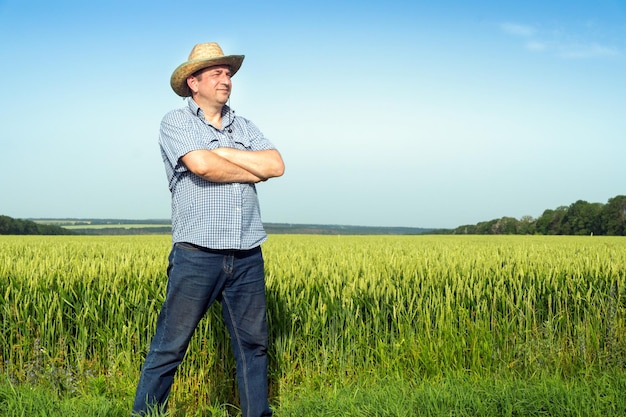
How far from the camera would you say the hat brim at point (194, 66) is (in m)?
3.59

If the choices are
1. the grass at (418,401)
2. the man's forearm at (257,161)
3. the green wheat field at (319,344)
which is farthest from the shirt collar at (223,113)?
the grass at (418,401)

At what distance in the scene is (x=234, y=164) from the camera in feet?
11.4

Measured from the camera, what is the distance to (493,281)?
5984 mm

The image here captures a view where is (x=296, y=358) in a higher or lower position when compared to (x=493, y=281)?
lower

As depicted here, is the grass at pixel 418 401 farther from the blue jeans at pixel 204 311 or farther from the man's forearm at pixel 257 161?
the man's forearm at pixel 257 161

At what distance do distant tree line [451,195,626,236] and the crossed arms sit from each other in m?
50.1

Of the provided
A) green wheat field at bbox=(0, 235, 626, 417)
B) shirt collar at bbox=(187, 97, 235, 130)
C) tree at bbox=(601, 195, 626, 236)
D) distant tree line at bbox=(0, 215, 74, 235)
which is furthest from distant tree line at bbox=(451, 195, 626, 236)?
shirt collar at bbox=(187, 97, 235, 130)

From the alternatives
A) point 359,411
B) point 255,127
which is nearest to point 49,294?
point 255,127

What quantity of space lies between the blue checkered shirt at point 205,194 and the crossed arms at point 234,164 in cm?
7

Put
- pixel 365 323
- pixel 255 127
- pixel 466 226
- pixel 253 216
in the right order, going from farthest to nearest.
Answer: pixel 466 226, pixel 365 323, pixel 255 127, pixel 253 216

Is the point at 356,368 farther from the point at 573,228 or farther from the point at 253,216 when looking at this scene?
the point at 573,228

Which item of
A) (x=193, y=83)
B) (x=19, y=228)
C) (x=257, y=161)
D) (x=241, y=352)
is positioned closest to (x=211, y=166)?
(x=257, y=161)

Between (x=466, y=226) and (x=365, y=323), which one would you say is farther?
(x=466, y=226)

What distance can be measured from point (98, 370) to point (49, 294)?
805mm
